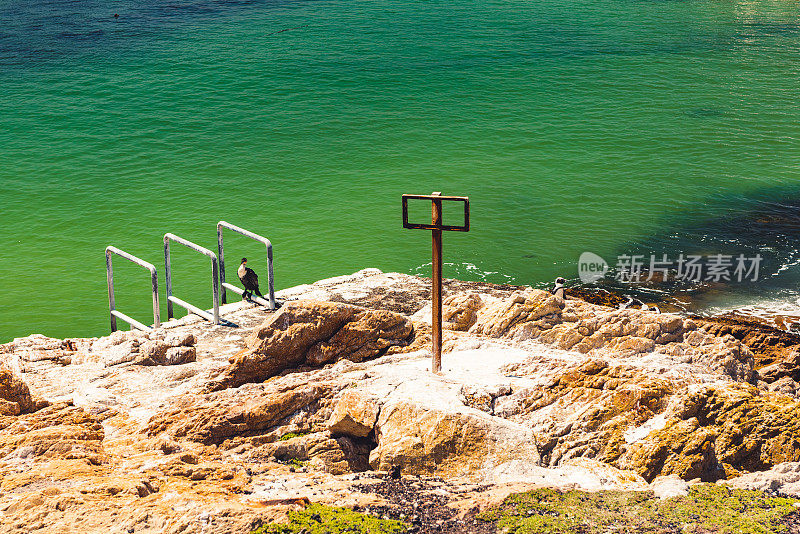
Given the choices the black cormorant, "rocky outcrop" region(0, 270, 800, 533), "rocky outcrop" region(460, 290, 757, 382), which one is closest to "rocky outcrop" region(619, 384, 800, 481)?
"rocky outcrop" region(0, 270, 800, 533)

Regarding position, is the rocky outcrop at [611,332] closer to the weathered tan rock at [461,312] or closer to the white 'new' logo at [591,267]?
the weathered tan rock at [461,312]

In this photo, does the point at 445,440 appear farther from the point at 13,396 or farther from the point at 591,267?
the point at 591,267

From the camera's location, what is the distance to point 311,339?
366 inches

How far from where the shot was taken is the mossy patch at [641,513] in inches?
229

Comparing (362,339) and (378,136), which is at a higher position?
(362,339)

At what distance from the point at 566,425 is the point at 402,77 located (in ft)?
107

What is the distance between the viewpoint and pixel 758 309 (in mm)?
16281

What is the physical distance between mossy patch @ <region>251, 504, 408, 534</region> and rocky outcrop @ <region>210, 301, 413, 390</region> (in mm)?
3090

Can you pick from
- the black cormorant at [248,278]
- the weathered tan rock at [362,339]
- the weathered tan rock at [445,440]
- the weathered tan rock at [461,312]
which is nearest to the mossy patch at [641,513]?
the weathered tan rock at [445,440]

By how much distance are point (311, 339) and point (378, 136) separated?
72.9ft

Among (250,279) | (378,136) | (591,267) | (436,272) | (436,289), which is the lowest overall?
(591,267)

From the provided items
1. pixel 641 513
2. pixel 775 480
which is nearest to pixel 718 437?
pixel 775 480

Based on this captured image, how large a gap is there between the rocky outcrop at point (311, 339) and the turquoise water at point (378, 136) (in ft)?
29.4

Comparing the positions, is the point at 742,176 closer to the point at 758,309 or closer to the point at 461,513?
the point at 758,309
